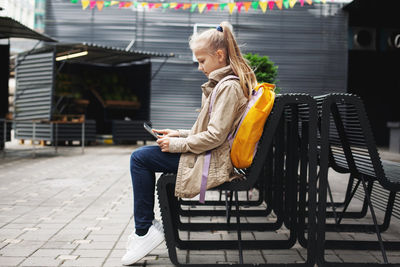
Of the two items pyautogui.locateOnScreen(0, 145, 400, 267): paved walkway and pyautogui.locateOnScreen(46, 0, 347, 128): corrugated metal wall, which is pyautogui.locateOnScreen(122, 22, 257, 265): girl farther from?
pyautogui.locateOnScreen(46, 0, 347, 128): corrugated metal wall

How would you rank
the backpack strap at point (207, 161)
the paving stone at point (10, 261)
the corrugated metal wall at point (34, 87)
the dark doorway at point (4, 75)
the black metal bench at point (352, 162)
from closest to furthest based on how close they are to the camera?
1. the backpack strap at point (207, 161)
2. the black metal bench at point (352, 162)
3. the paving stone at point (10, 261)
4. the corrugated metal wall at point (34, 87)
5. the dark doorway at point (4, 75)

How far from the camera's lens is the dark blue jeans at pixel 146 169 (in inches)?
109

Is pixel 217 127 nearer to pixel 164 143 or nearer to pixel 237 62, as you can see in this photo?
pixel 164 143

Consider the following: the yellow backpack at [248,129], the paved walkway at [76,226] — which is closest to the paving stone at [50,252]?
the paved walkway at [76,226]

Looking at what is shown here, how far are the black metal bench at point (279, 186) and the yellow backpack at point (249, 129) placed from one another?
0.05 m

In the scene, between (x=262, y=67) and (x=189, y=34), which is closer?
(x=262, y=67)

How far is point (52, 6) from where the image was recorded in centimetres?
1484

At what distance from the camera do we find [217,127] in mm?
2625

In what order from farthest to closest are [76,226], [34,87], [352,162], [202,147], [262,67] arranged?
[34,87] < [262,67] < [76,226] < [352,162] < [202,147]

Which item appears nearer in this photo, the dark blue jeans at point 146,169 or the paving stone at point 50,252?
the dark blue jeans at point 146,169

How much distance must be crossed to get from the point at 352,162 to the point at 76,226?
2.33 m

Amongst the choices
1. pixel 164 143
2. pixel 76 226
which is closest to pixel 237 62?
pixel 164 143

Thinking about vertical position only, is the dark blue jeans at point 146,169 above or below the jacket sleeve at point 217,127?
below

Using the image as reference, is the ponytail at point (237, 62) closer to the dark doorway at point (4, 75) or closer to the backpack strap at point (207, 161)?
→ the backpack strap at point (207, 161)
